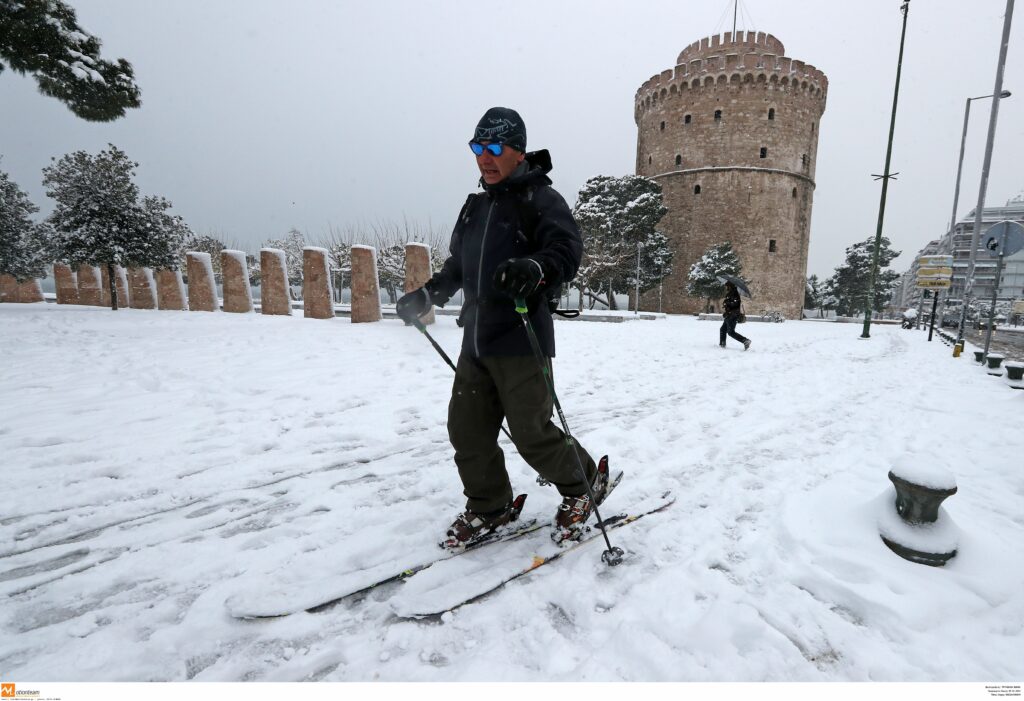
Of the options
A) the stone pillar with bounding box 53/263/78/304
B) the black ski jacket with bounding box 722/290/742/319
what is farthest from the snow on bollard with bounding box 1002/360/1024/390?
the stone pillar with bounding box 53/263/78/304

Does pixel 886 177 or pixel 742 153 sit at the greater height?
pixel 742 153

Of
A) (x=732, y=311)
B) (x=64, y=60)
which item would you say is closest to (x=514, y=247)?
(x=732, y=311)

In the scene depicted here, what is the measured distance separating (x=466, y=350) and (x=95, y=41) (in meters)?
14.1

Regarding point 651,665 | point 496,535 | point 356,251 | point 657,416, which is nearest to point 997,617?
point 651,665

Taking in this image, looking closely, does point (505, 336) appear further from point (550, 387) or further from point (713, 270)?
point (713, 270)

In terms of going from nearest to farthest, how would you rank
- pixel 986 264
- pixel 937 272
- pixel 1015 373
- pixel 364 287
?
pixel 1015 373 → pixel 364 287 → pixel 937 272 → pixel 986 264

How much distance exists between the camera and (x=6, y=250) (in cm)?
1880

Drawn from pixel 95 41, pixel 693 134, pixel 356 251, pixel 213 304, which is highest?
pixel 693 134

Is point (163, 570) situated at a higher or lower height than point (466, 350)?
lower

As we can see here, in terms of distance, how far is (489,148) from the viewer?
76.4 inches

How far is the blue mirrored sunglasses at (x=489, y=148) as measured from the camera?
1.94 meters

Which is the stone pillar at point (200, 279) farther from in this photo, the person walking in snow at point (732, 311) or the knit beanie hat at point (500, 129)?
the knit beanie hat at point (500, 129)

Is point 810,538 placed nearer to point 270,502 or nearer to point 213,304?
point 270,502

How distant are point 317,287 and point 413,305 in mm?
10529
